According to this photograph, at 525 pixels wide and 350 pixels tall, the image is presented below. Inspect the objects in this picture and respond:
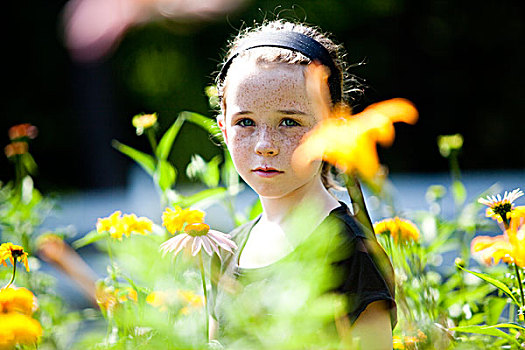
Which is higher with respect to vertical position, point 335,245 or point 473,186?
point 473,186

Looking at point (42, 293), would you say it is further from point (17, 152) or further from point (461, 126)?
point (461, 126)

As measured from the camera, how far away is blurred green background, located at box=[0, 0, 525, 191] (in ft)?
10.2

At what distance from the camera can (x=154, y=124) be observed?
1264 millimetres

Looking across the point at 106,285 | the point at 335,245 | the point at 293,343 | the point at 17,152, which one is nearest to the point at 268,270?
the point at 335,245

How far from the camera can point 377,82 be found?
10.4 feet

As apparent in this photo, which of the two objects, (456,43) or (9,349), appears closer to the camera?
(9,349)

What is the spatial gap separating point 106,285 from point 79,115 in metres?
2.76

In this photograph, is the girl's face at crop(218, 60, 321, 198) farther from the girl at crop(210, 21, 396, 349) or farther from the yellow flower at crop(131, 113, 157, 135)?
the yellow flower at crop(131, 113, 157, 135)

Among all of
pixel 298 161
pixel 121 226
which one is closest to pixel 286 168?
pixel 298 161

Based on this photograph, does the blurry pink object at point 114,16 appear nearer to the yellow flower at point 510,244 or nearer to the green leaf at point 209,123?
the yellow flower at point 510,244

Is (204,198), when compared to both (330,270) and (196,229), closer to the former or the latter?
(196,229)

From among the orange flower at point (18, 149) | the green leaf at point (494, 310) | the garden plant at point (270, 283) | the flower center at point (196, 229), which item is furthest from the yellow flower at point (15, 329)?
the orange flower at point (18, 149)

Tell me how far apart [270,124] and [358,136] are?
0.67 feet

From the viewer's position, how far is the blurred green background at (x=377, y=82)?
310 cm
